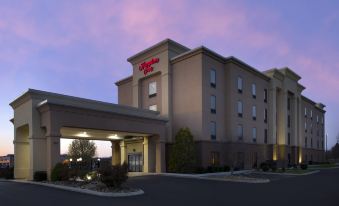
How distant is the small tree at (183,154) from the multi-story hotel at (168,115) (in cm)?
149

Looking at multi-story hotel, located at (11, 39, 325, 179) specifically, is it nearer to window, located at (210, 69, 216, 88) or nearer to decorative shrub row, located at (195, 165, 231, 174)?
window, located at (210, 69, 216, 88)

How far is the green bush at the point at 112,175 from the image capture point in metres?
19.1

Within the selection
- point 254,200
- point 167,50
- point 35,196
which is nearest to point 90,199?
point 35,196

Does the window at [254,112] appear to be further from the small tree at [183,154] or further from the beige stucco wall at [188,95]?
the small tree at [183,154]

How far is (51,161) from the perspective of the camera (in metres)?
26.8

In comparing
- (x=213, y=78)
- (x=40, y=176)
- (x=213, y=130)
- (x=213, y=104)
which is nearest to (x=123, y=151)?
(x=213, y=130)

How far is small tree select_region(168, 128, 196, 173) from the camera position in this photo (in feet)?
115

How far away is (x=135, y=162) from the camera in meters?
42.5

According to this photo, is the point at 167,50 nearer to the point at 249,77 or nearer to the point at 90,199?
the point at 249,77

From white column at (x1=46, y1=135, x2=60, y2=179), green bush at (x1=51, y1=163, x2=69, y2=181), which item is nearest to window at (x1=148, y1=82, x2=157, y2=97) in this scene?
white column at (x1=46, y1=135, x2=60, y2=179)

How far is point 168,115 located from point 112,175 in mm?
Result: 21348

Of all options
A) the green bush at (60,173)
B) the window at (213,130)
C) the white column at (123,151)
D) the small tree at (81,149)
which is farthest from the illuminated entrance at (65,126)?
the small tree at (81,149)

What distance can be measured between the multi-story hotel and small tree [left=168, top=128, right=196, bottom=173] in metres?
1.49

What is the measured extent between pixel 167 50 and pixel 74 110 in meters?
16.0
